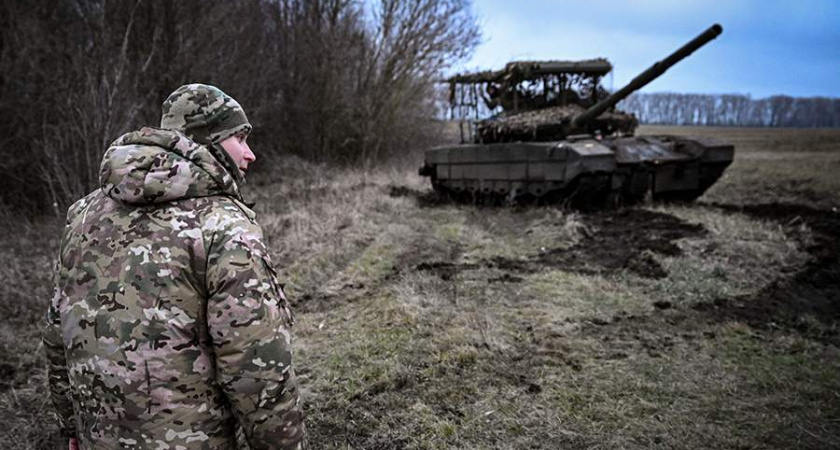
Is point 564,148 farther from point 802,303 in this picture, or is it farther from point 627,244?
A: point 802,303

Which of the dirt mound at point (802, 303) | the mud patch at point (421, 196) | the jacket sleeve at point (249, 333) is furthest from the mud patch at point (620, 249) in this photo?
the jacket sleeve at point (249, 333)

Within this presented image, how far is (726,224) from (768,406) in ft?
17.2

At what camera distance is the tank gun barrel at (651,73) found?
8.12 m

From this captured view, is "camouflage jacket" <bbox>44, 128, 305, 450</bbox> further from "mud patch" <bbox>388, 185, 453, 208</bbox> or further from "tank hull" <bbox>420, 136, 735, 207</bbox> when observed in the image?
"mud patch" <bbox>388, 185, 453, 208</bbox>

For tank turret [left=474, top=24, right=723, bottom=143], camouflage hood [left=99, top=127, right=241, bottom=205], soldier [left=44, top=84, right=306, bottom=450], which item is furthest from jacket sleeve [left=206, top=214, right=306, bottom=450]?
tank turret [left=474, top=24, right=723, bottom=143]

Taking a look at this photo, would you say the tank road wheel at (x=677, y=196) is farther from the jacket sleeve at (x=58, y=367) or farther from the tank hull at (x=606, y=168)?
the jacket sleeve at (x=58, y=367)

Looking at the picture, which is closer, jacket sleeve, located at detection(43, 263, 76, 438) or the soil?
jacket sleeve, located at detection(43, 263, 76, 438)

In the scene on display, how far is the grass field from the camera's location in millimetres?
3252

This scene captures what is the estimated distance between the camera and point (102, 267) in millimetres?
1637

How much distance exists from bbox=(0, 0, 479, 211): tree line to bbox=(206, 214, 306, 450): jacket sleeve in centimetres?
595

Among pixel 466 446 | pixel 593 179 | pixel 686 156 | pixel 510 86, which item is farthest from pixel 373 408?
pixel 510 86

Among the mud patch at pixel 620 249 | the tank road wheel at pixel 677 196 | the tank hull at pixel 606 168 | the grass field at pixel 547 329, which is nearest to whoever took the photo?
the grass field at pixel 547 329

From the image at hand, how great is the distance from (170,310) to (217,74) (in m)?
11.5

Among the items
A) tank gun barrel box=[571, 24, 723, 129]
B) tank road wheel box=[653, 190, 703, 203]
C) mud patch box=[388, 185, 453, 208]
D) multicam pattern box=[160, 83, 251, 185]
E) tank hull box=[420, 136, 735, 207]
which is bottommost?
mud patch box=[388, 185, 453, 208]
